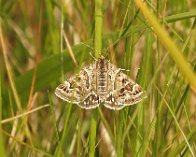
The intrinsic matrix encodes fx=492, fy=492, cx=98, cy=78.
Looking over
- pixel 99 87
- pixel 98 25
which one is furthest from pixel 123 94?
pixel 98 25

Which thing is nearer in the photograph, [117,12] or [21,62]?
[117,12]

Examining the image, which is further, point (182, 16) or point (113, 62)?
point (113, 62)

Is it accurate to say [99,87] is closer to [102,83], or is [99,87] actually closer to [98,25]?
[102,83]

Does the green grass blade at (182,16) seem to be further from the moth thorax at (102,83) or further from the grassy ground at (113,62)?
the moth thorax at (102,83)

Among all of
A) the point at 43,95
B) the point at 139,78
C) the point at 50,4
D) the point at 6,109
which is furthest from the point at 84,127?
the point at 139,78

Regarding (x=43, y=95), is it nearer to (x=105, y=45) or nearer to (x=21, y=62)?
(x=21, y=62)

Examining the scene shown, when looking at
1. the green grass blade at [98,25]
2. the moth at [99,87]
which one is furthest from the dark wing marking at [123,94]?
the green grass blade at [98,25]
